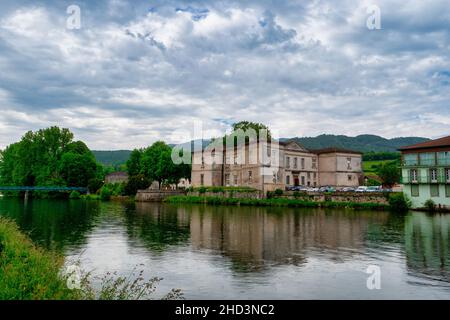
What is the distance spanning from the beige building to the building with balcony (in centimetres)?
1974

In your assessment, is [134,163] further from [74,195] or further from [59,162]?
[59,162]

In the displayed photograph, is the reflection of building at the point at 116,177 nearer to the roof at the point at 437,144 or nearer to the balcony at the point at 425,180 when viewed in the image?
the balcony at the point at 425,180

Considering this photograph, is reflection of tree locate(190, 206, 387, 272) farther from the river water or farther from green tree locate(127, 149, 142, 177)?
green tree locate(127, 149, 142, 177)

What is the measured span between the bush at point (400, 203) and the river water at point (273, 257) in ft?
53.4

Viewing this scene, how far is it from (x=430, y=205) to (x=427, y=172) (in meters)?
3.67

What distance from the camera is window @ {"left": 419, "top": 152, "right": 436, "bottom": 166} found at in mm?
42375

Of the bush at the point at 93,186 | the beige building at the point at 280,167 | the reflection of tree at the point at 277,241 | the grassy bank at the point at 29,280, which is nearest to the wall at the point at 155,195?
the beige building at the point at 280,167

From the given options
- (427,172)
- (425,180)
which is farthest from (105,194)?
(427,172)

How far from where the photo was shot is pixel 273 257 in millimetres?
16547

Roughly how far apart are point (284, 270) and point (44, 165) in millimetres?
93072

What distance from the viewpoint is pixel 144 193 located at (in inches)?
2918

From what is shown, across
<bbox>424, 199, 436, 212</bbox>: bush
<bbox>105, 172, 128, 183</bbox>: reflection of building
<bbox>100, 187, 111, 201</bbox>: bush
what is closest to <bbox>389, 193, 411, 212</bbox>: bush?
<bbox>424, 199, 436, 212</bbox>: bush

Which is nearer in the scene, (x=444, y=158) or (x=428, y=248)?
(x=428, y=248)
